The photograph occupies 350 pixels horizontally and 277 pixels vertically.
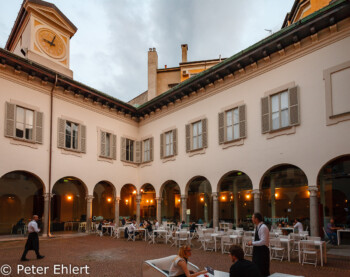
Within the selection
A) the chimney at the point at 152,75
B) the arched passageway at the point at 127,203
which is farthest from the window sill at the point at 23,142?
the chimney at the point at 152,75

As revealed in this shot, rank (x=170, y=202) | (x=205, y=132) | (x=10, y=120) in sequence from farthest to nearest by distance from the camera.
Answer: (x=170, y=202), (x=205, y=132), (x=10, y=120)

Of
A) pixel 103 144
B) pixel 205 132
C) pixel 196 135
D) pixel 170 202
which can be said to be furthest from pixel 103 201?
pixel 205 132

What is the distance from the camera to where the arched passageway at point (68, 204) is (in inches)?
866

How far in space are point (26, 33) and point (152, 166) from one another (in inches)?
465

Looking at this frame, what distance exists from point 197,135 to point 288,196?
6603 millimetres

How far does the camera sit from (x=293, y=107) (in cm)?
1305

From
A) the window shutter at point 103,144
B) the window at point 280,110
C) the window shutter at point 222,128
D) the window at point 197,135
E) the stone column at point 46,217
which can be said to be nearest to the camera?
the window at point 280,110

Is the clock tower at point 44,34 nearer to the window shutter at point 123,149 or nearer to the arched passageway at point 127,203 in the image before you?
the window shutter at point 123,149

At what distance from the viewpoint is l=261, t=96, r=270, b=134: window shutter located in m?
14.0

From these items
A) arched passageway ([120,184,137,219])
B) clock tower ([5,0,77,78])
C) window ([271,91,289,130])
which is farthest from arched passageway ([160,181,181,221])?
window ([271,91,289,130])

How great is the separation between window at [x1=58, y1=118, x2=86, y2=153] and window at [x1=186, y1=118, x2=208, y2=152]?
20.9 feet

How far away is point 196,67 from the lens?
29422 millimetres

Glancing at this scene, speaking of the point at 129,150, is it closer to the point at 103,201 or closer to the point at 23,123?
the point at 103,201

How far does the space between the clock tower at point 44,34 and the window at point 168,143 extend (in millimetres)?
8014
